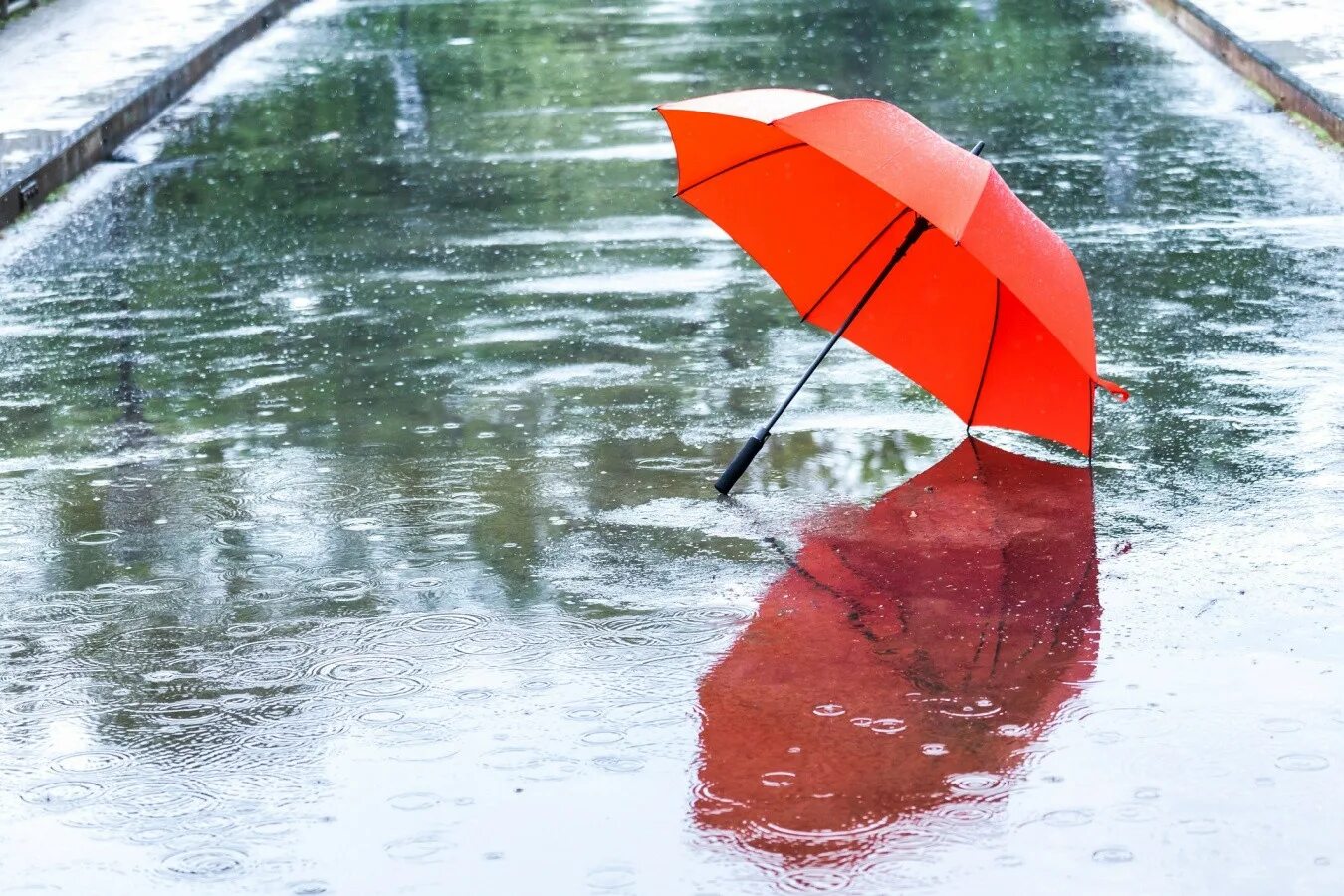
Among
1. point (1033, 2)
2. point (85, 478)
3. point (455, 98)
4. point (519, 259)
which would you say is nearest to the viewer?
point (85, 478)

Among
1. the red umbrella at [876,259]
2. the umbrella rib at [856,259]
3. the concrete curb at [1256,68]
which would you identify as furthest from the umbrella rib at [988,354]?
the concrete curb at [1256,68]

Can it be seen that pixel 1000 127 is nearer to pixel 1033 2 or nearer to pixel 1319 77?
pixel 1319 77

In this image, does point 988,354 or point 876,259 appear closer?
point 988,354

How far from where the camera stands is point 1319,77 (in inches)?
507

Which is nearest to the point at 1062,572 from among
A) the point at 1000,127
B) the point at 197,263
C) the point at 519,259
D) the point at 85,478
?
the point at 85,478

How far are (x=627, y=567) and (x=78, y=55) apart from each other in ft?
39.4

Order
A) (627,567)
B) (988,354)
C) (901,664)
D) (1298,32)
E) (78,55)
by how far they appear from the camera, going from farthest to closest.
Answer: (78,55), (1298,32), (988,354), (627,567), (901,664)

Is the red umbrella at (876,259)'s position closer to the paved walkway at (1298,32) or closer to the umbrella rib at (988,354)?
the umbrella rib at (988,354)

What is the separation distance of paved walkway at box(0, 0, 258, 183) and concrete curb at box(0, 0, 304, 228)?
0.10 m

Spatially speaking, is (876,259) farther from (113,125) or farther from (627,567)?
(113,125)

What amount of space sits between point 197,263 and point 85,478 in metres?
3.39

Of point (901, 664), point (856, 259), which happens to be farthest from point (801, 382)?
point (901, 664)

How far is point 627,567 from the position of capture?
561cm

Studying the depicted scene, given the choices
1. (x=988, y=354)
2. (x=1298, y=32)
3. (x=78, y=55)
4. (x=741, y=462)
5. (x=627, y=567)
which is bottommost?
(x=627, y=567)
